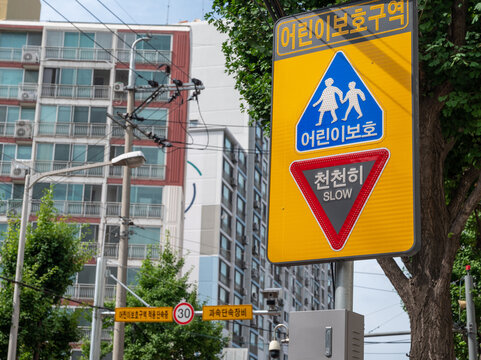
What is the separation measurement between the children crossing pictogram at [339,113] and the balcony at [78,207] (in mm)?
49969

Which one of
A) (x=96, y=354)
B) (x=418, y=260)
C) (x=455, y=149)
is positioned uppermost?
(x=455, y=149)

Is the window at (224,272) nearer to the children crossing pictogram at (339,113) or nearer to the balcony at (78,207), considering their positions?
the balcony at (78,207)

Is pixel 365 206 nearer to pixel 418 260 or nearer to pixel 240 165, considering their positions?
pixel 418 260

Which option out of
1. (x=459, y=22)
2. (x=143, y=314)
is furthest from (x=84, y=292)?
(x=459, y=22)

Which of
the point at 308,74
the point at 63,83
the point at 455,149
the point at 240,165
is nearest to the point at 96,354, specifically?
the point at 455,149

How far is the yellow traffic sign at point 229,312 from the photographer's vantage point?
24047 mm

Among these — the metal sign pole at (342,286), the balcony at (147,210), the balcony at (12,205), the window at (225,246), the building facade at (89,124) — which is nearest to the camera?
the metal sign pole at (342,286)

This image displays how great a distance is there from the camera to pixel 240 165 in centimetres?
7100

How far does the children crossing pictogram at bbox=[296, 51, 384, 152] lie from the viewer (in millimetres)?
4680

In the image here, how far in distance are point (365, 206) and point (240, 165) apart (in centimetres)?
6650

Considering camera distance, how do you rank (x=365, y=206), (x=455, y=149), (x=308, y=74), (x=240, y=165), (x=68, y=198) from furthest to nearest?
(x=240, y=165)
(x=68, y=198)
(x=455, y=149)
(x=308, y=74)
(x=365, y=206)

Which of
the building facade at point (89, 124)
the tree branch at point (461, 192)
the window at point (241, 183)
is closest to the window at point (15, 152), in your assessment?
the building facade at point (89, 124)

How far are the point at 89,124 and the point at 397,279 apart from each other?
43685mm

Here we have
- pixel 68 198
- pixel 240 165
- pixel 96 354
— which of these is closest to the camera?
pixel 96 354
